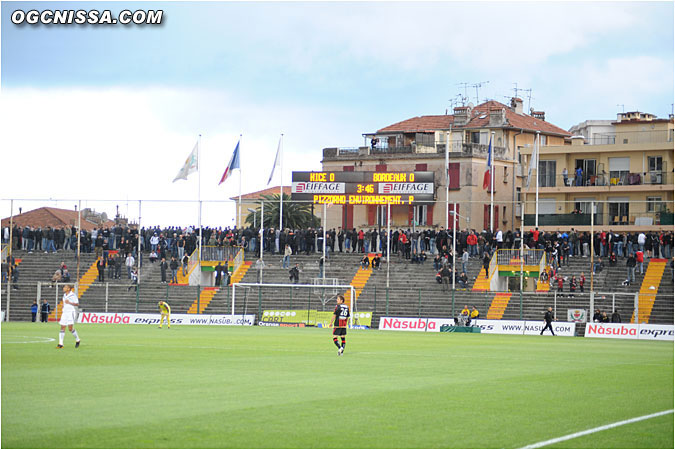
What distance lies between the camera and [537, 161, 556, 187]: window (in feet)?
287

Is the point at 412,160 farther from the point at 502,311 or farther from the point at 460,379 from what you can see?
the point at 460,379

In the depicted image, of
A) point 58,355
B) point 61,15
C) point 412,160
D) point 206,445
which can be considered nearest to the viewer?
point 206,445

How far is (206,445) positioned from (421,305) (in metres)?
48.9

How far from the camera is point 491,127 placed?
100375 millimetres

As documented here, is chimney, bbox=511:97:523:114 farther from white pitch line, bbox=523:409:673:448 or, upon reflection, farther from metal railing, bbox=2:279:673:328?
white pitch line, bbox=523:409:673:448

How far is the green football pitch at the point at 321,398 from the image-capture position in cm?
1496

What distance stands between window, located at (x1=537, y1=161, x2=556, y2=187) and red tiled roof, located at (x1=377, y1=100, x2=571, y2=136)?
1311cm

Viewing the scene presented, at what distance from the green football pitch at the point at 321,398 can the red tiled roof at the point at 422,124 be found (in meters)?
74.3

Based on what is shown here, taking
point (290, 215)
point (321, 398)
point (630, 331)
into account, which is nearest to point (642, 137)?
point (290, 215)

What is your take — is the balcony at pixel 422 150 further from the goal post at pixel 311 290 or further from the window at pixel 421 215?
the goal post at pixel 311 290

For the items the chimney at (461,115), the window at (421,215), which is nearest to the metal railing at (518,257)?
the window at (421,215)

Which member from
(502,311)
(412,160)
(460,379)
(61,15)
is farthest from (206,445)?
(412,160)

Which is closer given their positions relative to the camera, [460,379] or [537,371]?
[460,379]

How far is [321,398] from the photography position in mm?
19484
